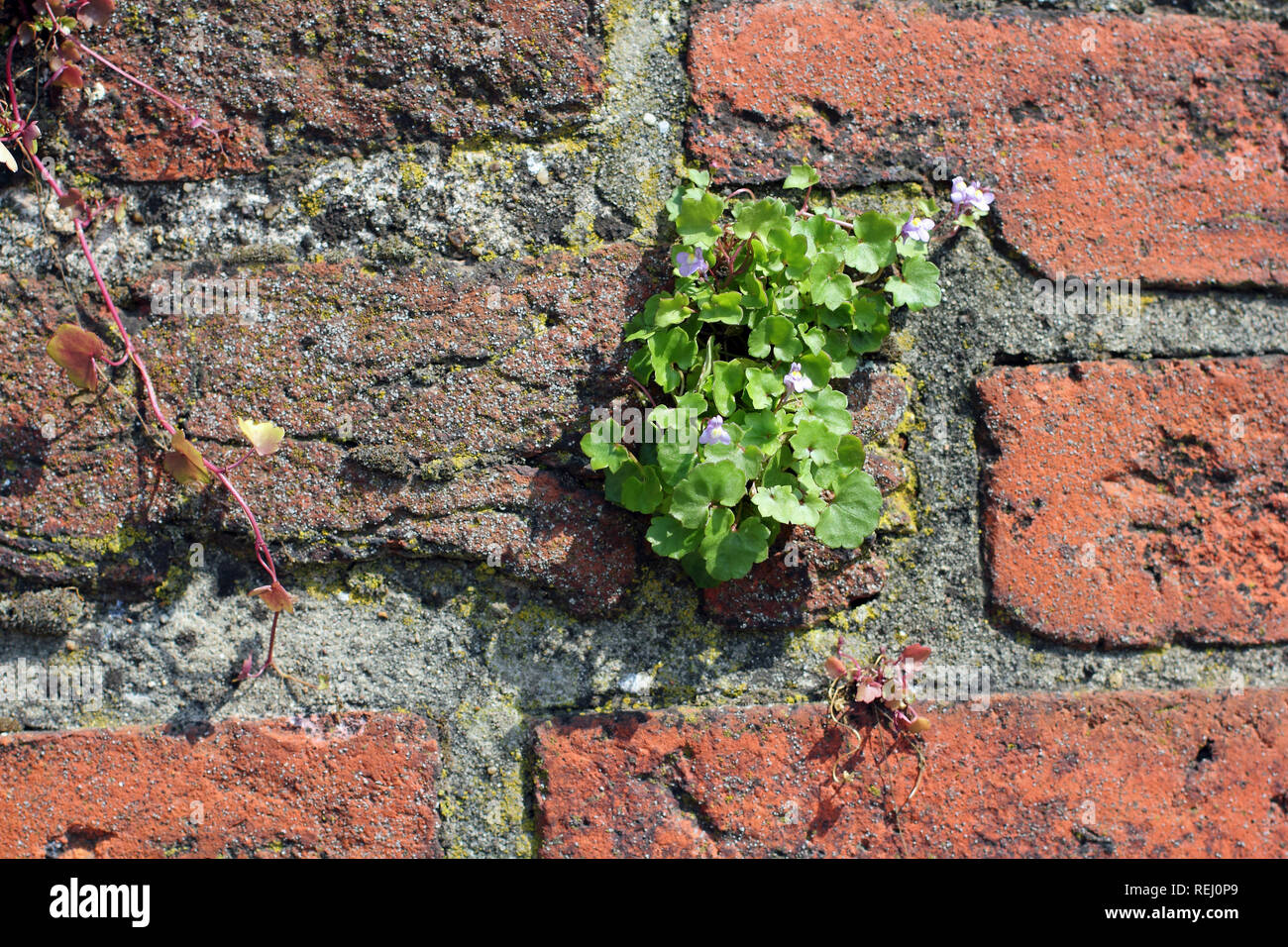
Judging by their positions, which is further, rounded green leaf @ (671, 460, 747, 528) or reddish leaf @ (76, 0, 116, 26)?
reddish leaf @ (76, 0, 116, 26)

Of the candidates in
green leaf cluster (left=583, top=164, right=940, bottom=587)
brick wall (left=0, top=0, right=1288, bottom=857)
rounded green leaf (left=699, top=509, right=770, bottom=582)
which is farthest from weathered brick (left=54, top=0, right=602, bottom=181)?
rounded green leaf (left=699, top=509, right=770, bottom=582)

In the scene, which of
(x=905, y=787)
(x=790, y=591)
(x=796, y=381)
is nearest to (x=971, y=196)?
(x=796, y=381)

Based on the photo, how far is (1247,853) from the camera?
1165 millimetres

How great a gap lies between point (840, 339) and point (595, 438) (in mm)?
340

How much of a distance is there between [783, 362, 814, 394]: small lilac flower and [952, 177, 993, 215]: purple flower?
0.31 m

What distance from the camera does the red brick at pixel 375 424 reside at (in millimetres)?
1134

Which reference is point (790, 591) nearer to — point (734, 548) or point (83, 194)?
point (734, 548)

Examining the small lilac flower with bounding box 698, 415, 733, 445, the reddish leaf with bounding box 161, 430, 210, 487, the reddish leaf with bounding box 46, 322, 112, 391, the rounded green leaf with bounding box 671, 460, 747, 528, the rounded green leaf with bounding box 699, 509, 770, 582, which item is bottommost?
the rounded green leaf with bounding box 699, 509, 770, 582

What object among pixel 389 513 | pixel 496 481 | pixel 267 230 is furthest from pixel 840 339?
pixel 267 230

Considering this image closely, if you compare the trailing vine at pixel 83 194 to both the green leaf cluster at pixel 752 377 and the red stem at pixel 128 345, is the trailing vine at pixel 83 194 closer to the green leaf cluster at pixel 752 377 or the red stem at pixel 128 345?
the red stem at pixel 128 345

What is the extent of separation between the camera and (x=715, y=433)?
105 cm

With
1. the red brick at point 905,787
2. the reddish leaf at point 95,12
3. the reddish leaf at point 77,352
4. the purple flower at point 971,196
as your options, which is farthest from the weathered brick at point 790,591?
the reddish leaf at point 95,12

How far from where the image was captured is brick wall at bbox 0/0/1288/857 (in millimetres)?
1134

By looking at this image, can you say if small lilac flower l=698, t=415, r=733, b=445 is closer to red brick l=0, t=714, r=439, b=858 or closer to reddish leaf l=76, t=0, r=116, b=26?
red brick l=0, t=714, r=439, b=858
